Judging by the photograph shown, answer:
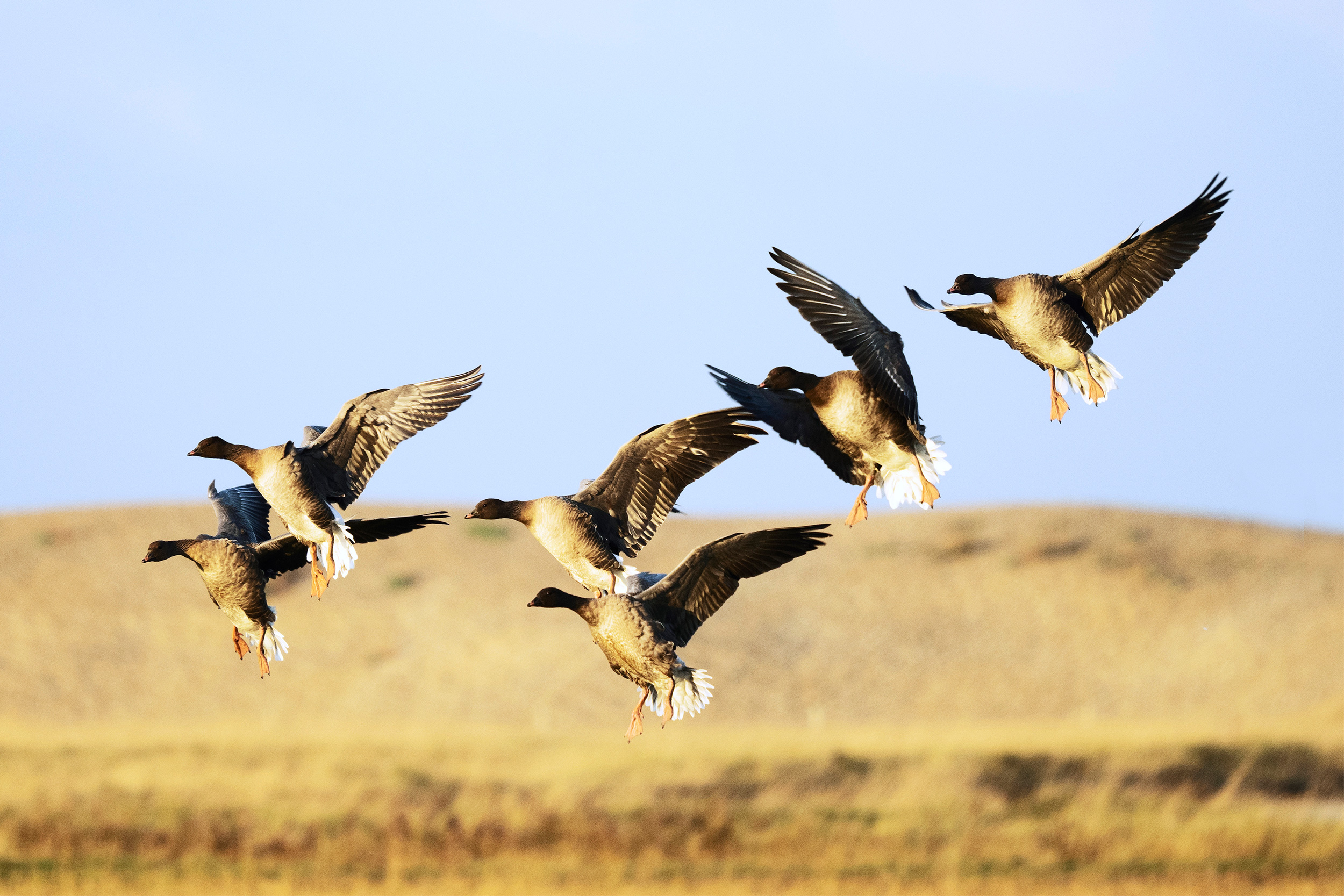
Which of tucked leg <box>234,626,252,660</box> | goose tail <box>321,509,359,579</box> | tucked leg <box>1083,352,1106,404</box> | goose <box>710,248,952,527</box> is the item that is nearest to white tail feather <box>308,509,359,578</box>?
goose tail <box>321,509,359,579</box>

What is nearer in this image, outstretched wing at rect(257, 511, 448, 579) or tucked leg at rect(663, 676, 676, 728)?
tucked leg at rect(663, 676, 676, 728)

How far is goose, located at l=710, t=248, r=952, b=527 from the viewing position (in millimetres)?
5551

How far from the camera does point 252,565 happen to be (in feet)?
18.7

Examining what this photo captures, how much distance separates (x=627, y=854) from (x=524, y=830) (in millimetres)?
3180

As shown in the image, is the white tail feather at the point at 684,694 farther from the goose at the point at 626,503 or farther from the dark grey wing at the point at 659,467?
the dark grey wing at the point at 659,467

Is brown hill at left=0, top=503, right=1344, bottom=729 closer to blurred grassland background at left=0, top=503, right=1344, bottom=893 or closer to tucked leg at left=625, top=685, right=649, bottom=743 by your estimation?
blurred grassland background at left=0, top=503, right=1344, bottom=893

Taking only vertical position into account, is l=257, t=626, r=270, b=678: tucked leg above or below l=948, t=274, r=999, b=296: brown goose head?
below

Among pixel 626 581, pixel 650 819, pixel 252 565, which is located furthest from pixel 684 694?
pixel 650 819

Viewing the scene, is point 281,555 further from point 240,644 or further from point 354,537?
point 354,537

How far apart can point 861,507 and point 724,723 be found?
167 ft

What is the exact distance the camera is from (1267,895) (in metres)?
39.8

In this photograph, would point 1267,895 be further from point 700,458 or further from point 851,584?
point 700,458

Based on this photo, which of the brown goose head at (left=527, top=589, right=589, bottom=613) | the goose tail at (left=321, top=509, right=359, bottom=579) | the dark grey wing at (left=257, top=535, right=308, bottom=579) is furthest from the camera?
the dark grey wing at (left=257, top=535, right=308, bottom=579)

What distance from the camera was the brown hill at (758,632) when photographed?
58.1 metres
